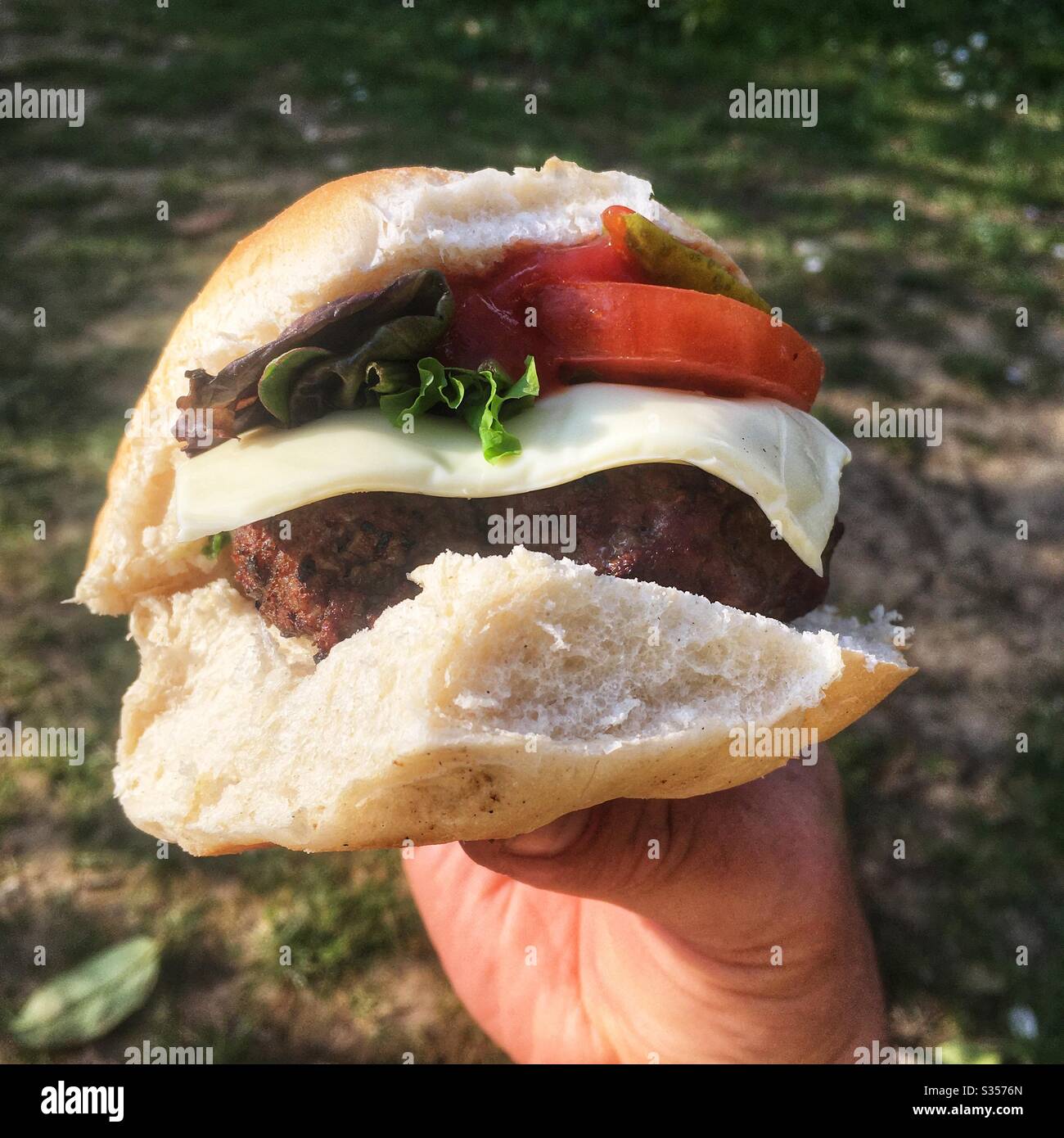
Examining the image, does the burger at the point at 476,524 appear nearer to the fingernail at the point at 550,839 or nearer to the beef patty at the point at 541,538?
the beef patty at the point at 541,538

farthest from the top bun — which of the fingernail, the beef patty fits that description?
the fingernail

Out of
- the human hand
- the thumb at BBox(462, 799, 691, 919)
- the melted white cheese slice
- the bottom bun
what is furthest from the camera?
the human hand

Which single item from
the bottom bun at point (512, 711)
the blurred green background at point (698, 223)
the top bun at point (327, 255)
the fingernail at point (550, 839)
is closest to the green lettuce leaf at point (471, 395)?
the top bun at point (327, 255)

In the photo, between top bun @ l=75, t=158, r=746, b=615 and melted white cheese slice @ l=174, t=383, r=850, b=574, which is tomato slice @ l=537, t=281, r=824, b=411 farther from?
top bun @ l=75, t=158, r=746, b=615

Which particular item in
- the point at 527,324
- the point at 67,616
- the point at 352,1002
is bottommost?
the point at 352,1002

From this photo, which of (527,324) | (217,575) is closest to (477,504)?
(527,324)

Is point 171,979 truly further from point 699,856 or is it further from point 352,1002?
point 699,856
